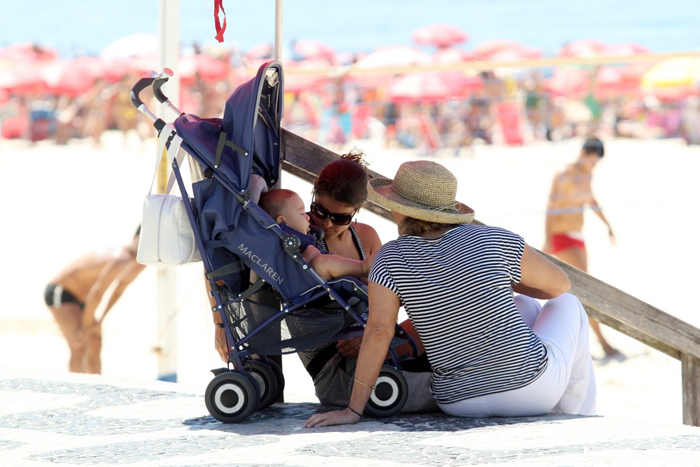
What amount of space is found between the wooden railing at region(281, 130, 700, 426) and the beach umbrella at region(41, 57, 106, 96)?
873 inches

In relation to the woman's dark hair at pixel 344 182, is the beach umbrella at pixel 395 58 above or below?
above

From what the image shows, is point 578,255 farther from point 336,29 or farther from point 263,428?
point 336,29

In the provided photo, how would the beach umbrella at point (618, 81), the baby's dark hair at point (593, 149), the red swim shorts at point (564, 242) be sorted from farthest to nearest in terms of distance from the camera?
the beach umbrella at point (618, 81)
the baby's dark hair at point (593, 149)
the red swim shorts at point (564, 242)

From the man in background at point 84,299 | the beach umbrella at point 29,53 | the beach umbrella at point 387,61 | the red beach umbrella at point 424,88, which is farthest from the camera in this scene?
the beach umbrella at point 29,53

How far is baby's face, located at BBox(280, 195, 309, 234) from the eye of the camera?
2.96 metres

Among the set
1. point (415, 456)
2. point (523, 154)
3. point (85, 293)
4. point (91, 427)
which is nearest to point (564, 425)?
point (415, 456)

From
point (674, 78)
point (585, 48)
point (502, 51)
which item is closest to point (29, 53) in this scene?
point (502, 51)

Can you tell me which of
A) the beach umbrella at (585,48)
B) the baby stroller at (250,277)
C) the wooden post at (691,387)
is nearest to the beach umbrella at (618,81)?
the beach umbrella at (585,48)

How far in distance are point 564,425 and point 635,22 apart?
5683 cm

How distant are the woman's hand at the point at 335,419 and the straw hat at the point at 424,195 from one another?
0.64m

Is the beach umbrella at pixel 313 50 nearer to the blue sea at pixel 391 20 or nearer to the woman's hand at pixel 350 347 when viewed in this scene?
the blue sea at pixel 391 20

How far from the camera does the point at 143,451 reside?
261 cm

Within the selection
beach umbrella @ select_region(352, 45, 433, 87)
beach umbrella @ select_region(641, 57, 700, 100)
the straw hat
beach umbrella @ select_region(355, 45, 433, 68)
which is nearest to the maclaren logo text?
the straw hat

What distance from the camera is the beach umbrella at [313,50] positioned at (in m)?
29.1
